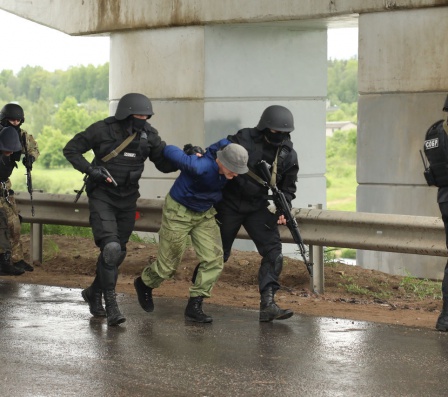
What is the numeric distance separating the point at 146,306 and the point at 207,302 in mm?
898

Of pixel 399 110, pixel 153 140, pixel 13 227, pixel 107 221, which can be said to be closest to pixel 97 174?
pixel 107 221

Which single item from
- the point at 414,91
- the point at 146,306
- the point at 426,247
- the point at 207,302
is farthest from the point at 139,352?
the point at 414,91

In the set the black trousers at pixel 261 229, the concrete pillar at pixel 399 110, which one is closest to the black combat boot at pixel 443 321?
the black trousers at pixel 261 229

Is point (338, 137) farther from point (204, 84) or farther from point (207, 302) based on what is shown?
point (207, 302)

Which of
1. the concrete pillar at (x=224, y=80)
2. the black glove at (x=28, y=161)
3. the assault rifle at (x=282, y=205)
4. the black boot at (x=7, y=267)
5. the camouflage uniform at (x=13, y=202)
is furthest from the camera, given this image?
the concrete pillar at (x=224, y=80)

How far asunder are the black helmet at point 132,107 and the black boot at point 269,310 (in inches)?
72.6

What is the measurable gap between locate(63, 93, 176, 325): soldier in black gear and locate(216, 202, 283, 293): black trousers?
660 millimetres

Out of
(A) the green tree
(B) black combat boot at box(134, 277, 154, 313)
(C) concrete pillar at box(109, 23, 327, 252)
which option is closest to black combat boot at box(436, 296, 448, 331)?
(B) black combat boot at box(134, 277, 154, 313)

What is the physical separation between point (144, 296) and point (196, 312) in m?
0.56

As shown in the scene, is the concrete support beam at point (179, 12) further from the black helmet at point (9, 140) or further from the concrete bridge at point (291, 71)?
the black helmet at point (9, 140)

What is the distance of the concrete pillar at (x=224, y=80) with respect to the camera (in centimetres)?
1484

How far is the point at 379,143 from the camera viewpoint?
13.4 metres

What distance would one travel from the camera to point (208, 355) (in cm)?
783

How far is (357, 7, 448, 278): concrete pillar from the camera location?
12844 mm
